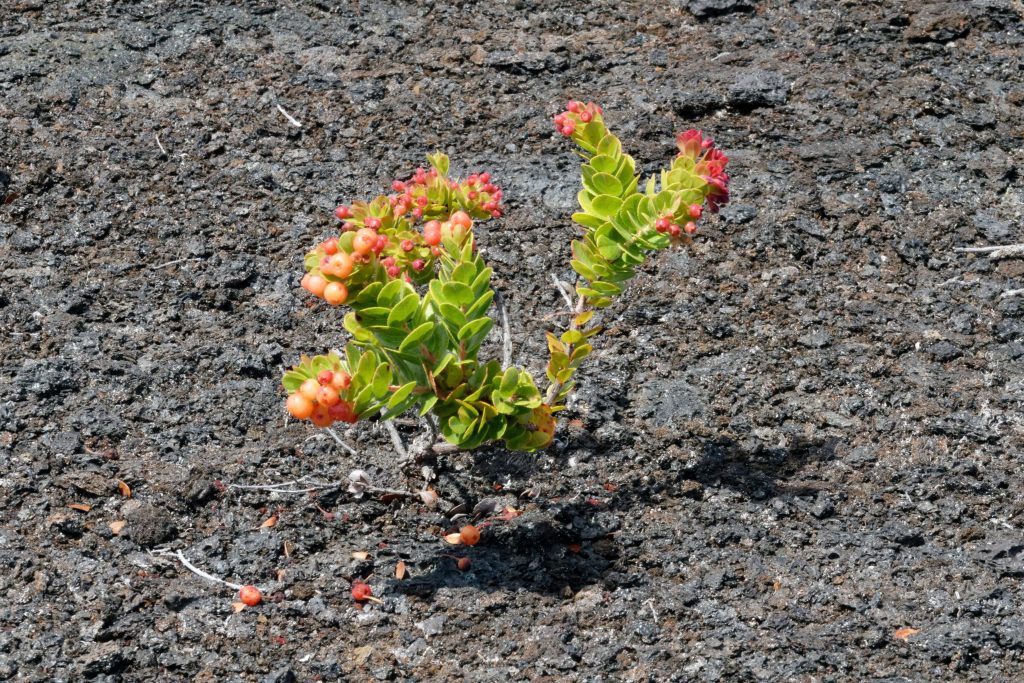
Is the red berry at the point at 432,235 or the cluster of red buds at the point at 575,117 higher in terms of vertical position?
the cluster of red buds at the point at 575,117

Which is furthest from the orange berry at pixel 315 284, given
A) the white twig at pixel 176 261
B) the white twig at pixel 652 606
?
the white twig at pixel 176 261

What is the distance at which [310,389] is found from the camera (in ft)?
5.76

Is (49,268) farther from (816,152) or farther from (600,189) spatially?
(816,152)

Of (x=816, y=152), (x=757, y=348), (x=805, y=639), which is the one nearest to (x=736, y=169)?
(x=816, y=152)

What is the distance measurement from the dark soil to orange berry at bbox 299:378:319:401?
0.57m

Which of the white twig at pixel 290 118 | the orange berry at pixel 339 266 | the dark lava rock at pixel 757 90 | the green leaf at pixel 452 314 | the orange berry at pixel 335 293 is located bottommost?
the dark lava rock at pixel 757 90

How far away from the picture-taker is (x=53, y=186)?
3.19 m

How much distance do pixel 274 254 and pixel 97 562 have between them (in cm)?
107

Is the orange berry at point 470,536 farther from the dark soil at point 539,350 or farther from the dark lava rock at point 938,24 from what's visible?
the dark lava rock at point 938,24

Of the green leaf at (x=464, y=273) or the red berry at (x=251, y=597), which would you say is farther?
the red berry at (x=251, y=597)

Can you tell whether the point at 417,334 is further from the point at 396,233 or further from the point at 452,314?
the point at 396,233

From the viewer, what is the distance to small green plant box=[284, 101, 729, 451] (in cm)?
184

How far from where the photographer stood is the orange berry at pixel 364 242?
70.5 inches

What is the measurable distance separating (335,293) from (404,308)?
131 mm
